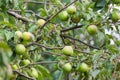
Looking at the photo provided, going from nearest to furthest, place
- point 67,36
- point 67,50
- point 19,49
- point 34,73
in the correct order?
point 19,49 < point 34,73 < point 67,50 < point 67,36

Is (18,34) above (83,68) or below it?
above

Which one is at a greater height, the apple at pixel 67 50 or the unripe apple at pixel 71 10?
the unripe apple at pixel 71 10

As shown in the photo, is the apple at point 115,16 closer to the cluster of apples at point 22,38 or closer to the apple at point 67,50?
the apple at point 67,50

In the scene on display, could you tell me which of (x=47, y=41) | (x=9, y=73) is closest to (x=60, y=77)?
(x=47, y=41)

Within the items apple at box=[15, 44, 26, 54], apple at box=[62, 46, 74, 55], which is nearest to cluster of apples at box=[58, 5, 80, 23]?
apple at box=[62, 46, 74, 55]

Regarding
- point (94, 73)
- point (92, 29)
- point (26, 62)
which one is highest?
point (92, 29)

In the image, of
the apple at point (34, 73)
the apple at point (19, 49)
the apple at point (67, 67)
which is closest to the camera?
the apple at point (19, 49)

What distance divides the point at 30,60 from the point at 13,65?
22 cm

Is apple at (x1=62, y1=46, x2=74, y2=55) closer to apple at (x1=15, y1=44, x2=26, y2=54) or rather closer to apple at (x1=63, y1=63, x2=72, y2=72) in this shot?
apple at (x1=63, y1=63, x2=72, y2=72)

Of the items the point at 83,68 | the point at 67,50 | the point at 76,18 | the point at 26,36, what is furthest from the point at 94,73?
the point at 26,36

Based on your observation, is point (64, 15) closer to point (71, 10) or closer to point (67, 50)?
point (71, 10)

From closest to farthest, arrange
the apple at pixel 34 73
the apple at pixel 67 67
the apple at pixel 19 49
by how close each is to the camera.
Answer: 1. the apple at pixel 19 49
2. the apple at pixel 34 73
3. the apple at pixel 67 67

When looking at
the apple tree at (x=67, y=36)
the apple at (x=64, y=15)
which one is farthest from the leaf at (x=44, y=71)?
the apple at (x=64, y=15)

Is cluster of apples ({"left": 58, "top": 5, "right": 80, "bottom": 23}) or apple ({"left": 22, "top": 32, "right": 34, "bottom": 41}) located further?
cluster of apples ({"left": 58, "top": 5, "right": 80, "bottom": 23})
